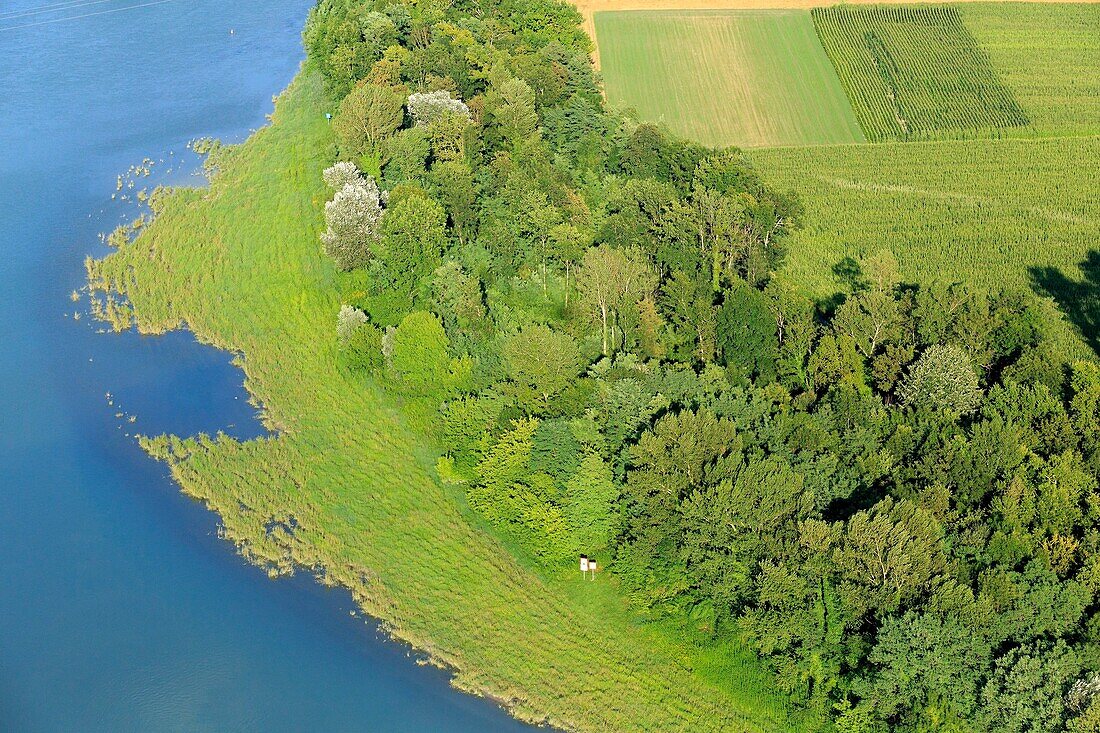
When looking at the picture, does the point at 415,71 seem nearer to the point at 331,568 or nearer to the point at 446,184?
the point at 446,184

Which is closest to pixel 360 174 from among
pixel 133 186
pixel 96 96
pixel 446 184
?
pixel 446 184

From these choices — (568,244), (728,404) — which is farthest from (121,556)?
(568,244)

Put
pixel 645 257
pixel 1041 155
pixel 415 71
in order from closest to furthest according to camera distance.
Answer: pixel 645 257 → pixel 1041 155 → pixel 415 71

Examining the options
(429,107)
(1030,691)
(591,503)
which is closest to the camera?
(1030,691)

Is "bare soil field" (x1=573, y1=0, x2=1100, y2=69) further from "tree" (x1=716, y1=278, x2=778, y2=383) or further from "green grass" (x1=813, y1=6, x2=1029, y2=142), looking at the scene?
"tree" (x1=716, y1=278, x2=778, y2=383)

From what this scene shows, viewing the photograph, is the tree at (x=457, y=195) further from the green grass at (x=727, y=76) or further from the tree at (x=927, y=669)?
the tree at (x=927, y=669)

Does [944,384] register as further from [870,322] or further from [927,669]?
[927,669]
